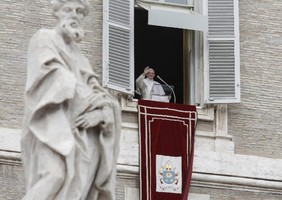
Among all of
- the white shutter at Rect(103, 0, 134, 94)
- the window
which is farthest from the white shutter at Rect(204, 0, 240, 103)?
the white shutter at Rect(103, 0, 134, 94)

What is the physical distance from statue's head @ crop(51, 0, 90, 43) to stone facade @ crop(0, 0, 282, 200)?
914 centimetres

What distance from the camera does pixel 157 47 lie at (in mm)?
28172

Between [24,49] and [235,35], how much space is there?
3.42 m

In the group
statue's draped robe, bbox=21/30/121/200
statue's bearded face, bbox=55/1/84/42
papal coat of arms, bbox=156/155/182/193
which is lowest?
papal coat of arms, bbox=156/155/182/193

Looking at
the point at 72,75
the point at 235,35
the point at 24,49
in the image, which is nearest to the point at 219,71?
the point at 235,35

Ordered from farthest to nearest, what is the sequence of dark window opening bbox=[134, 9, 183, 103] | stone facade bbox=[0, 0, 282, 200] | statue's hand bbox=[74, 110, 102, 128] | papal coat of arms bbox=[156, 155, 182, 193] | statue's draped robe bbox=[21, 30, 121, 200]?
dark window opening bbox=[134, 9, 183, 103] < papal coat of arms bbox=[156, 155, 182, 193] < stone facade bbox=[0, 0, 282, 200] < statue's hand bbox=[74, 110, 102, 128] < statue's draped robe bbox=[21, 30, 121, 200]

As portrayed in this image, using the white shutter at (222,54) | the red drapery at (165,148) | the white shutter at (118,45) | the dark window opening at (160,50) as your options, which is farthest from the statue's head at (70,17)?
the dark window opening at (160,50)

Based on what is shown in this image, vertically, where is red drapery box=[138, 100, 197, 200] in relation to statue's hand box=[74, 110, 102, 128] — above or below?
below

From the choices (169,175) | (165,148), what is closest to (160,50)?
(165,148)

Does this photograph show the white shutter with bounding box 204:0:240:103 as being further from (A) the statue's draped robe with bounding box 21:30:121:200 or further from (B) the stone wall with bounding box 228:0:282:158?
(A) the statue's draped robe with bounding box 21:30:121:200

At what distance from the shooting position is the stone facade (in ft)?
82.8

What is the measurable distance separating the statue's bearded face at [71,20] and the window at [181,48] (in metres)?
10.0

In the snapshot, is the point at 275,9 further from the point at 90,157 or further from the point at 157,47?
the point at 90,157

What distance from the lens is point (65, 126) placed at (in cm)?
1500
